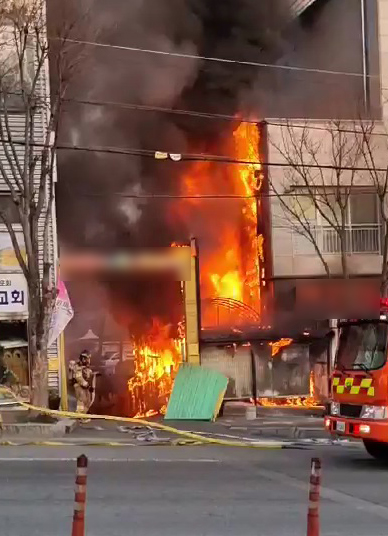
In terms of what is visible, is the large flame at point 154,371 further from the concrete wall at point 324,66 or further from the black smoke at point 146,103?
the concrete wall at point 324,66

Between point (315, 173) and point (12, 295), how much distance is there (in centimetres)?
742

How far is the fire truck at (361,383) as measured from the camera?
8.98 m

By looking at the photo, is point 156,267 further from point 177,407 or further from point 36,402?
point 36,402

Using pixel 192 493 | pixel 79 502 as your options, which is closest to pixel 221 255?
pixel 192 493

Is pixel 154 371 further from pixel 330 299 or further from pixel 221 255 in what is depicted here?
pixel 330 299

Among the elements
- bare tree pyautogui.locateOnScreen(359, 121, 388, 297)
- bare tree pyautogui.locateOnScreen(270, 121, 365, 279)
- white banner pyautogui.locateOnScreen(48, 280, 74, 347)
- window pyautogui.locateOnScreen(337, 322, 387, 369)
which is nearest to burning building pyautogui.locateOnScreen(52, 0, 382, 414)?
bare tree pyautogui.locateOnScreen(270, 121, 365, 279)

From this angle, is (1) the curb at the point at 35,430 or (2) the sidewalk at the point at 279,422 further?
(2) the sidewalk at the point at 279,422

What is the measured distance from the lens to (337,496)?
7562 millimetres

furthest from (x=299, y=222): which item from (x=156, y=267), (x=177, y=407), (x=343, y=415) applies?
(x=343, y=415)

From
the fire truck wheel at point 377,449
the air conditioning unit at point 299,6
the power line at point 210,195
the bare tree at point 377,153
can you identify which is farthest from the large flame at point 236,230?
the fire truck wheel at point 377,449

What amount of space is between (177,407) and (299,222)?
5.68 m

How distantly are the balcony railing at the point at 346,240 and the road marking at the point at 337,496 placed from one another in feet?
35.2

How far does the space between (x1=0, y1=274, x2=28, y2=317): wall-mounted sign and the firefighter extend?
1.80 metres

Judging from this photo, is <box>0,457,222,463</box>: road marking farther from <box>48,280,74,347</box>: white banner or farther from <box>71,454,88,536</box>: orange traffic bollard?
<box>71,454,88,536</box>: orange traffic bollard
